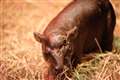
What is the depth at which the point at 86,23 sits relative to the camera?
5.76 meters

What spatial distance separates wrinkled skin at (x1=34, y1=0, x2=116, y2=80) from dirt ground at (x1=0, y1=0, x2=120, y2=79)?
0.62 m

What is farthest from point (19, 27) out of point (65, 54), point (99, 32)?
point (65, 54)

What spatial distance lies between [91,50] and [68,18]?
560mm

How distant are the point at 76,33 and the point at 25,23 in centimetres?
251

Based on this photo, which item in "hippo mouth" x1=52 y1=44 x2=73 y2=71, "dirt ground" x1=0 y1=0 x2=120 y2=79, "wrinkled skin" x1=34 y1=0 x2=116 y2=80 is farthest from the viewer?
"dirt ground" x1=0 y1=0 x2=120 y2=79

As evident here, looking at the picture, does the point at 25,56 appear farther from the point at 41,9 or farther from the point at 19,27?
the point at 41,9

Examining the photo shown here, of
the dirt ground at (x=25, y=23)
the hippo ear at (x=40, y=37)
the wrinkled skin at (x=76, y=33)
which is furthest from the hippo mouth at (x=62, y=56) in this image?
the dirt ground at (x=25, y=23)

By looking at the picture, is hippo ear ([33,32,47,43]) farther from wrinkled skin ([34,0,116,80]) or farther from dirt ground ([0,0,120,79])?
dirt ground ([0,0,120,79])

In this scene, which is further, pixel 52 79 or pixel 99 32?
pixel 99 32

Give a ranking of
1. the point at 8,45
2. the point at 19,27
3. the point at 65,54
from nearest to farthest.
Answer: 1. the point at 65,54
2. the point at 8,45
3. the point at 19,27

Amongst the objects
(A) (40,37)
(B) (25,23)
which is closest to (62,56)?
(A) (40,37)

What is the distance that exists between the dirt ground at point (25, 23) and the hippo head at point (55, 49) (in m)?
0.75

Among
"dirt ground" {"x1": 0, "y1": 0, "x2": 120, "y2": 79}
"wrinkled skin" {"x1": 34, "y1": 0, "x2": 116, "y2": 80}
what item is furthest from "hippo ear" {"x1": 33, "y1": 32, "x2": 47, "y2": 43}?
"dirt ground" {"x1": 0, "y1": 0, "x2": 120, "y2": 79}

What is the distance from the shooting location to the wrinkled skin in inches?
207
